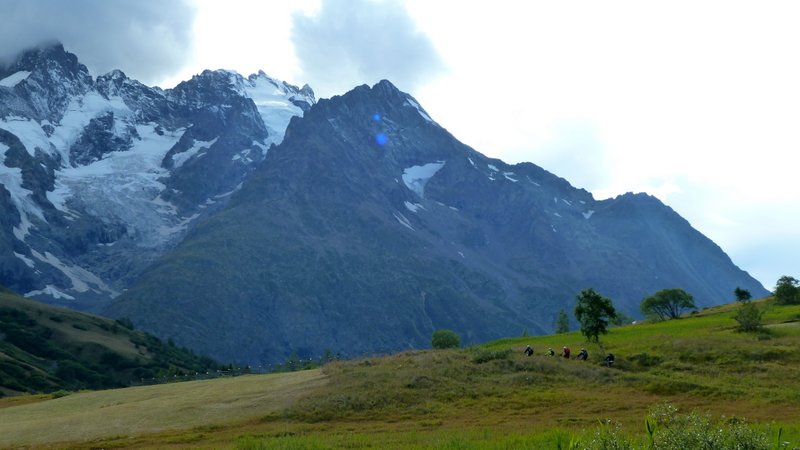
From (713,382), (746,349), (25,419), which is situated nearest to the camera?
(713,382)

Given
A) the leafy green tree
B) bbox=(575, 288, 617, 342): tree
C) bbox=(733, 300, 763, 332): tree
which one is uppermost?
the leafy green tree

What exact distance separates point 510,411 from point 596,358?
78.1 ft

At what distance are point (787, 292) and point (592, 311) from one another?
182 feet

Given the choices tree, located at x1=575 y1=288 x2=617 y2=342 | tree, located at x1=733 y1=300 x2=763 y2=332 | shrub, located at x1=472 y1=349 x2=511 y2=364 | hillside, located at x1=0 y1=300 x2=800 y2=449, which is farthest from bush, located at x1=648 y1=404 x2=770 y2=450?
tree, located at x1=733 y1=300 x2=763 y2=332

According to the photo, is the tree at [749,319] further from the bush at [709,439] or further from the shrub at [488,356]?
the bush at [709,439]

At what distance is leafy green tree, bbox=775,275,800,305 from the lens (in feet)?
407

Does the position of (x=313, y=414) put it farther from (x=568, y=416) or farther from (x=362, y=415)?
(x=568, y=416)

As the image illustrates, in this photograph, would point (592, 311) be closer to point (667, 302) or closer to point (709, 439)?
point (709, 439)

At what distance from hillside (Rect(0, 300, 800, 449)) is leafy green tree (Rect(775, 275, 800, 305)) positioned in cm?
4314

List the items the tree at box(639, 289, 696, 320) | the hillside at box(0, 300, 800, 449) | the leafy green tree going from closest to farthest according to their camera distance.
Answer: the hillside at box(0, 300, 800, 449) → the leafy green tree → the tree at box(639, 289, 696, 320)

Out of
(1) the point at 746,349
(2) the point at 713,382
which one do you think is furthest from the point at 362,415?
(1) the point at 746,349

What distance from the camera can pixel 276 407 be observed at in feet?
202

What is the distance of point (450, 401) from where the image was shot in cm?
6122

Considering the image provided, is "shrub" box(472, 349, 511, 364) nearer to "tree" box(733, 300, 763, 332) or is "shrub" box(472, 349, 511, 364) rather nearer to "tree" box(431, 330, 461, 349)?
"tree" box(733, 300, 763, 332)
